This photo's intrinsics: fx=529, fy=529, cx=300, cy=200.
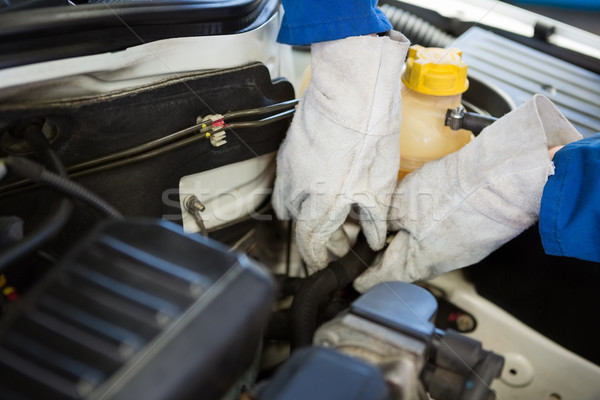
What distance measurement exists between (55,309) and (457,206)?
56 cm

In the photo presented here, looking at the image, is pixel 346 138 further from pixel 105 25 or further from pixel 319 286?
pixel 105 25

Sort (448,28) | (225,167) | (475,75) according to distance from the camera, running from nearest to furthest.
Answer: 1. (225,167)
2. (475,75)
3. (448,28)

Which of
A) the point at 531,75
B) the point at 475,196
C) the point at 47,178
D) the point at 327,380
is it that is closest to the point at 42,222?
the point at 47,178

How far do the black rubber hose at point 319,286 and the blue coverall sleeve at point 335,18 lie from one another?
359 millimetres

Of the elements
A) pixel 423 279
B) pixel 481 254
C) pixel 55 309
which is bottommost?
pixel 423 279

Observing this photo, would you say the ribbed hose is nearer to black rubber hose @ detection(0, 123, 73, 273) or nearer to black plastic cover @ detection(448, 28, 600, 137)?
black plastic cover @ detection(448, 28, 600, 137)

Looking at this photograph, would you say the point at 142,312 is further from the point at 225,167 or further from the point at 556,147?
the point at 556,147

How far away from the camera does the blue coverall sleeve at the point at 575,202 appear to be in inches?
26.6

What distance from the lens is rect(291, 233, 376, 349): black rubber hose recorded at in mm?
803

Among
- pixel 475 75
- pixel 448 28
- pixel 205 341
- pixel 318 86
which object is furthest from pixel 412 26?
pixel 205 341

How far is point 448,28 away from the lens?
141cm

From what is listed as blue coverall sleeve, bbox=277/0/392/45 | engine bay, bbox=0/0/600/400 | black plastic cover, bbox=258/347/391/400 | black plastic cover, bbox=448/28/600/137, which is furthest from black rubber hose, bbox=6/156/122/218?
black plastic cover, bbox=448/28/600/137

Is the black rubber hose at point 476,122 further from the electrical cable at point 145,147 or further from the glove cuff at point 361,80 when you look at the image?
the electrical cable at point 145,147

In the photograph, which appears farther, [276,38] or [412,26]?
[412,26]
